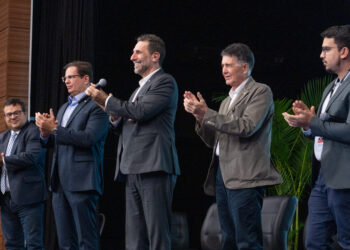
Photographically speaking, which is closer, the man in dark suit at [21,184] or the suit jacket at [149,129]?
the suit jacket at [149,129]

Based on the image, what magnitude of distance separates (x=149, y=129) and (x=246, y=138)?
54 cm

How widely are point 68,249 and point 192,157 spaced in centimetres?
393

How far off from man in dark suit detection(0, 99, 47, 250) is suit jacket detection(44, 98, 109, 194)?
1.81 ft

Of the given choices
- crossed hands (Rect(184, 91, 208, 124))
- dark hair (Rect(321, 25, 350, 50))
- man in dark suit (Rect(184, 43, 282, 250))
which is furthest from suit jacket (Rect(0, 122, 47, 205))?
dark hair (Rect(321, 25, 350, 50))

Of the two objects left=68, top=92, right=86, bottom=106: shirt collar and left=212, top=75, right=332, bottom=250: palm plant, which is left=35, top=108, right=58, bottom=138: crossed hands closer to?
left=68, top=92, right=86, bottom=106: shirt collar

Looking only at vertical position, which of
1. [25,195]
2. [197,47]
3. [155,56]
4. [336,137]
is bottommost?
[25,195]

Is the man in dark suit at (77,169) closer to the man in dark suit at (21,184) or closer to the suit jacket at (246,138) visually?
the man in dark suit at (21,184)

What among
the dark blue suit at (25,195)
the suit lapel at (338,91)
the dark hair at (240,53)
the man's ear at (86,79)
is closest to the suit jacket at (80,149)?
the man's ear at (86,79)

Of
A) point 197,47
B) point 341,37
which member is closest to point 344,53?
point 341,37

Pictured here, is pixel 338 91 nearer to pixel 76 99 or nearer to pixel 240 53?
pixel 240 53

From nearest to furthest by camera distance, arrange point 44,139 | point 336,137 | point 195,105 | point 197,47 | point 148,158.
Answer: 1. point 336,137
2. point 195,105
3. point 148,158
4. point 44,139
5. point 197,47

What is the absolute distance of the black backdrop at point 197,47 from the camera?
7.20 meters

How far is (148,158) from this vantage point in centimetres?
336

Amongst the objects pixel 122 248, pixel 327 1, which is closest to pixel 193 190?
pixel 122 248
